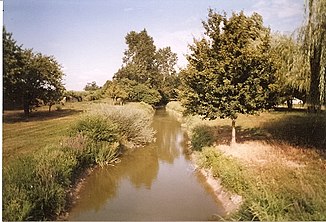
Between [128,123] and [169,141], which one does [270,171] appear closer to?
[128,123]

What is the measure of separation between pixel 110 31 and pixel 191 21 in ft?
7.26

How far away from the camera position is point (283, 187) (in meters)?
6.30

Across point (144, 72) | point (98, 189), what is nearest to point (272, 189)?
point (98, 189)

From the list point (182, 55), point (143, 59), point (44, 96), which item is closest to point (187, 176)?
point (182, 55)

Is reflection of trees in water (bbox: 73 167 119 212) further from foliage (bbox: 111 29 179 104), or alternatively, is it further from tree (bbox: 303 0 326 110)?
foliage (bbox: 111 29 179 104)

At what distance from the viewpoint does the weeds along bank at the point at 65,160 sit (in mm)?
5766

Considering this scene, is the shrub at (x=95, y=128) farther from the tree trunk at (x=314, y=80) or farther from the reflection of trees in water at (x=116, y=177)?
the tree trunk at (x=314, y=80)

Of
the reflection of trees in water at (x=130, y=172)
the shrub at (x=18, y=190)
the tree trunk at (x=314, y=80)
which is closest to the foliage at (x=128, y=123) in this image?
the reflection of trees in water at (x=130, y=172)

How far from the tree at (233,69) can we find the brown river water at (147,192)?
2273mm

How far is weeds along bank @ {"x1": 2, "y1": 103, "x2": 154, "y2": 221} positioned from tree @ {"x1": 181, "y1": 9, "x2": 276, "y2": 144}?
336 cm

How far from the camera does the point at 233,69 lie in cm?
951

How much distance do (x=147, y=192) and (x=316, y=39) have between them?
5.57m

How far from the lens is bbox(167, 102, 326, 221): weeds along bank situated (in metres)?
5.20

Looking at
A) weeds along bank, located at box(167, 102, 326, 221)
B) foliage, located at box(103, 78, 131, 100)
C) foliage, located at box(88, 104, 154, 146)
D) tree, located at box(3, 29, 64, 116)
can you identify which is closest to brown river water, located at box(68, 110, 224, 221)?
weeds along bank, located at box(167, 102, 326, 221)
